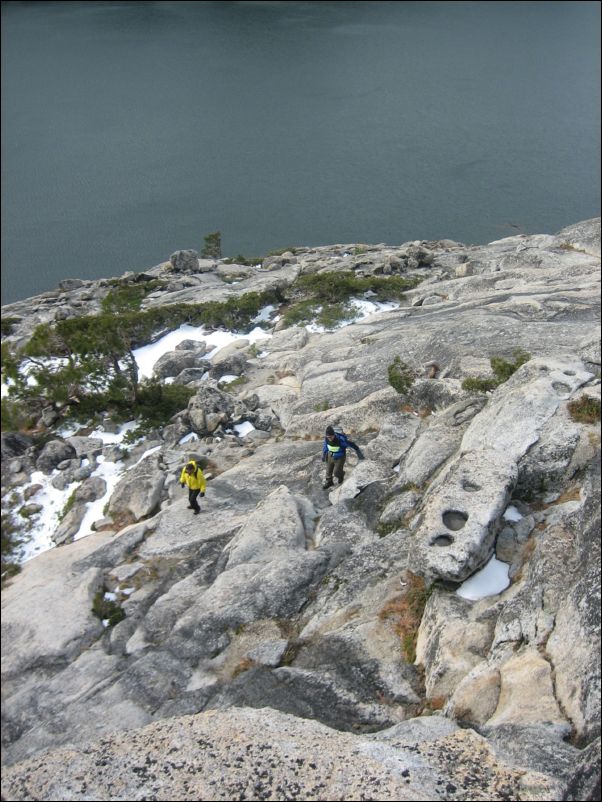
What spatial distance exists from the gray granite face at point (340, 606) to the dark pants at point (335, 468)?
0.54m

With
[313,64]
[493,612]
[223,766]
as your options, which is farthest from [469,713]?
[313,64]

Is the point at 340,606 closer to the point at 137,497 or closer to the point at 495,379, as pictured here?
the point at 137,497

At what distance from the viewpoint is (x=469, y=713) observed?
9766mm

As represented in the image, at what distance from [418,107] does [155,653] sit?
140224 millimetres

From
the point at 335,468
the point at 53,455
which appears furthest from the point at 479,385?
the point at 53,455

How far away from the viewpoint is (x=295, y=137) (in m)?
122

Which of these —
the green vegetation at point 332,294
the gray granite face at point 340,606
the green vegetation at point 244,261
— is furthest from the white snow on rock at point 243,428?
the green vegetation at point 244,261

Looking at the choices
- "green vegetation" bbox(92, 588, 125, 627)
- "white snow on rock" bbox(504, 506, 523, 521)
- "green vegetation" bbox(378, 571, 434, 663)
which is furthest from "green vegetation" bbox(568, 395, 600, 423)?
"green vegetation" bbox(92, 588, 125, 627)

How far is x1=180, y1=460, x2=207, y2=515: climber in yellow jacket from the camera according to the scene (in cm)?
1727

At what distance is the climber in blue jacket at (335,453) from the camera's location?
17.0 meters

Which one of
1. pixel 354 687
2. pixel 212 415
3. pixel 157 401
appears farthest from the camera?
pixel 157 401

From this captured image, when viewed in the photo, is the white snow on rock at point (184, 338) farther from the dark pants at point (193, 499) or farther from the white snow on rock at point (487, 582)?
the white snow on rock at point (487, 582)

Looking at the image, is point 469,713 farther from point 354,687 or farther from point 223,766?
point 223,766

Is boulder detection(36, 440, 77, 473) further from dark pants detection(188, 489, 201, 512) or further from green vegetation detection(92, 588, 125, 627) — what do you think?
green vegetation detection(92, 588, 125, 627)
